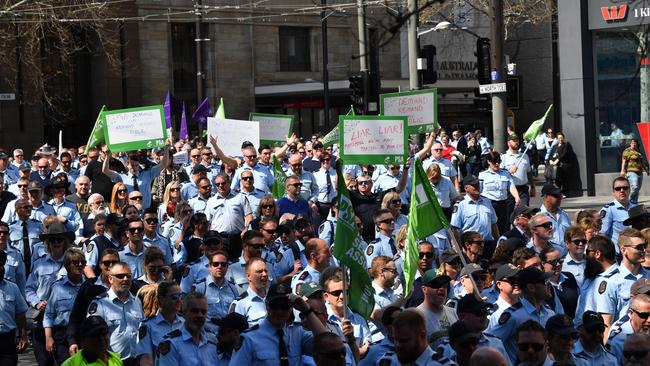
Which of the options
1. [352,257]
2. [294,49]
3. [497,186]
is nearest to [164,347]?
[352,257]

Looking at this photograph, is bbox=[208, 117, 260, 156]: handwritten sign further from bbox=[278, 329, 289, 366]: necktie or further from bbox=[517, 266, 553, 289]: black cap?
bbox=[278, 329, 289, 366]: necktie

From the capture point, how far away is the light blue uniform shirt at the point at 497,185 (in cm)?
1678

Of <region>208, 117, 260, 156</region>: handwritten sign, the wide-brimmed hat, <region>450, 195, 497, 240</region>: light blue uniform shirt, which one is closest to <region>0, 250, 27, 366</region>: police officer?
the wide-brimmed hat

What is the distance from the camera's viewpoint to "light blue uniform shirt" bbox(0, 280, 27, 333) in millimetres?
10289

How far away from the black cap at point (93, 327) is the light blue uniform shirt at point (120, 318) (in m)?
1.10

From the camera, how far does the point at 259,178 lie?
16312 millimetres

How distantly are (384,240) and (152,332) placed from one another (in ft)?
12.0

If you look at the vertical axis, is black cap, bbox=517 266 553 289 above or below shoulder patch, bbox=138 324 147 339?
above

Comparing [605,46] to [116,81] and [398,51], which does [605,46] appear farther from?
[398,51]

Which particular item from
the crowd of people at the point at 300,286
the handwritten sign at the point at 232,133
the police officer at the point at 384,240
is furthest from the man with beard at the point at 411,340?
the handwritten sign at the point at 232,133

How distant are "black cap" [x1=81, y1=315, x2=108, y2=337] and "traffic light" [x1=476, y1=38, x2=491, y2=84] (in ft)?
42.2

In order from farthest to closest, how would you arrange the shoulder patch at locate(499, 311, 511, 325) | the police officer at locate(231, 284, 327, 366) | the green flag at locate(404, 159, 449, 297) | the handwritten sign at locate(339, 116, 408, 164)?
the handwritten sign at locate(339, 116, 408, 164), the green flag at locate(404, 159, 449, 297), the shoulder patch at locate(499, 311, 511, 325), the police officer at locate(231, 284, 327, 366)

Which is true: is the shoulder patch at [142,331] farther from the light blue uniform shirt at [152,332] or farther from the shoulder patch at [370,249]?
the shoulder patch at [370,249]

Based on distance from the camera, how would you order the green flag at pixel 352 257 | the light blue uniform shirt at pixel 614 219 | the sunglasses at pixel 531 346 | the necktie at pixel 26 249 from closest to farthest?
the sunglasses at pixel 531 346, the green flag at pixel 352 257, the light blue uniform shirt at pixel 614 219, the necktie at pixel 26 249
